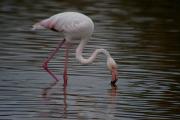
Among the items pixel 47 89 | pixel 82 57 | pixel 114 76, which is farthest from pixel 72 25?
pixel 47 89

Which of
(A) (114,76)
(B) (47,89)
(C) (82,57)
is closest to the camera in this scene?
(B) (47,89)

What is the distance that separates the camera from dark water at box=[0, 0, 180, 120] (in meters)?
11.9

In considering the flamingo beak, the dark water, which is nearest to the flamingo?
the dark water

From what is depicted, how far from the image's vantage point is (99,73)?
593 inches

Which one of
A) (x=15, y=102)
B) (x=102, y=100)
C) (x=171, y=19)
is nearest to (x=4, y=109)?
(x=15, y=102)

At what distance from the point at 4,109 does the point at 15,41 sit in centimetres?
693

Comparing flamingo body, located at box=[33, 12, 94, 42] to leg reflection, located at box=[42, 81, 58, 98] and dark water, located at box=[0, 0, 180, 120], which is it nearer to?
dark water, located at box=[0, 0, 180, 120]

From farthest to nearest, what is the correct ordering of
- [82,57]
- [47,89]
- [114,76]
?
[82,57] < [114,76] < [47,89]

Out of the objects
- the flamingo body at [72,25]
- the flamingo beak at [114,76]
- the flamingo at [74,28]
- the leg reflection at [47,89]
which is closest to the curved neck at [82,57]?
the flamingo at [74,28]

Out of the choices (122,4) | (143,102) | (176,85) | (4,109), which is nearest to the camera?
(4,109)

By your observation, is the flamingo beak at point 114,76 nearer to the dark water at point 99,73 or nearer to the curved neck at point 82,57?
the dark water at point 99,73

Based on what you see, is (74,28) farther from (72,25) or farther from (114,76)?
(114,76)

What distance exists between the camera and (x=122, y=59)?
16.5 meters

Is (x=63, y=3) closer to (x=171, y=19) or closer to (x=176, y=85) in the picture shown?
(x=171, y=19)
